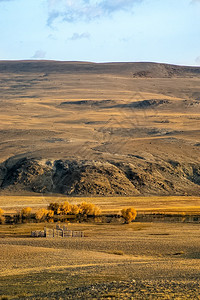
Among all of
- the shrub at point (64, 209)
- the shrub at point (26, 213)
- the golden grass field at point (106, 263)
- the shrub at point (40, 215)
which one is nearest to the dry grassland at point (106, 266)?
the golden grass field at point (106, 263)

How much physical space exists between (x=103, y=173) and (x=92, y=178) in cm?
262

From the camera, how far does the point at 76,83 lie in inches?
6693

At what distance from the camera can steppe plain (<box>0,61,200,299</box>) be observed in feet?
54.4

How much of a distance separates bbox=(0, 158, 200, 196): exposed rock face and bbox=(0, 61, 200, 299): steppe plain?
0.63 feet

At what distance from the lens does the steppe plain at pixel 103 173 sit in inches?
653

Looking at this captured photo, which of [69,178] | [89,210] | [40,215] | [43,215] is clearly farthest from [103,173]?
[40,215]

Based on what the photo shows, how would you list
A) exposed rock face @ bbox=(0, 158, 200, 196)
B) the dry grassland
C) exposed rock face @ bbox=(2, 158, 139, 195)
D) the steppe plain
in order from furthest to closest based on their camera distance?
exposed rock face @ bbox=(0, 158, 200, 196), exposed rock face @ bbox=(2, 158, 139, 195), the steppe plain, the dry grassland

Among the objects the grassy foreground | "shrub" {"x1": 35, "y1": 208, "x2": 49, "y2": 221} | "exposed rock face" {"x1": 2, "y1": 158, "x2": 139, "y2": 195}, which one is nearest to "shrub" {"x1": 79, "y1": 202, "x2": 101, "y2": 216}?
the grassy foreground

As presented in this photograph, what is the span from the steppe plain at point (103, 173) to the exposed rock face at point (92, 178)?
19cm

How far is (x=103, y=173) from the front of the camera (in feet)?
237

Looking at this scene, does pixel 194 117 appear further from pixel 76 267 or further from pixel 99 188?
pixel 76 267

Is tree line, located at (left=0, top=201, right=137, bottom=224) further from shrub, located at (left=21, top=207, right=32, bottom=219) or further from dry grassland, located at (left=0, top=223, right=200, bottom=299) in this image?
dry grassland, located at (left=0, top=223, right=200, bottom=299)

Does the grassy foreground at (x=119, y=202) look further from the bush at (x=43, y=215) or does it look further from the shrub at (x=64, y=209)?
the bush at (x=43, y=215)

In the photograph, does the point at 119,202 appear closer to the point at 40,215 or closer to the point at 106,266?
the point at 40,215
